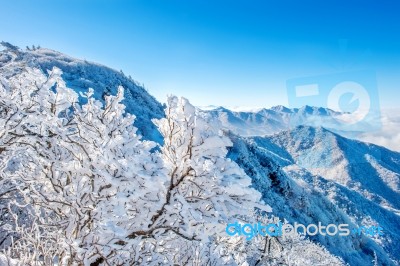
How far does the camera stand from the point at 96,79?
102 metres

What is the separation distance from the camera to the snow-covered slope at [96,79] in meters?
80.2

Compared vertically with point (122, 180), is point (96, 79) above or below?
above

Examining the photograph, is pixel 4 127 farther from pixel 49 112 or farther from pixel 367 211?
pixel 367 211

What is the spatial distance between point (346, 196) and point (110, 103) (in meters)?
203

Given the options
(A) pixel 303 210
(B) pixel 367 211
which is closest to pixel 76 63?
(A) pixel 303 210

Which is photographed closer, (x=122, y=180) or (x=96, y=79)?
(x=122, y=180)

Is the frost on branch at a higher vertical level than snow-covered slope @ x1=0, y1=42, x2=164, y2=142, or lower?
lower

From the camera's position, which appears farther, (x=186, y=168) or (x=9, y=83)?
(x=9, y=83)

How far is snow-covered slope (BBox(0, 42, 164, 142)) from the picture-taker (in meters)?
80.2

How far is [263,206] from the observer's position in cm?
452

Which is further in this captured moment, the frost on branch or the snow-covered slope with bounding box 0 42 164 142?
the snow-covered slope with bounding box 0 42 164 142

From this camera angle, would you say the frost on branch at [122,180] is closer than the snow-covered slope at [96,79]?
Yes

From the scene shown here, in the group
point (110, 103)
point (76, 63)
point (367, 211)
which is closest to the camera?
point (110, 103)

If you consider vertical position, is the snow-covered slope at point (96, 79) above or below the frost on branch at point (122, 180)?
above
